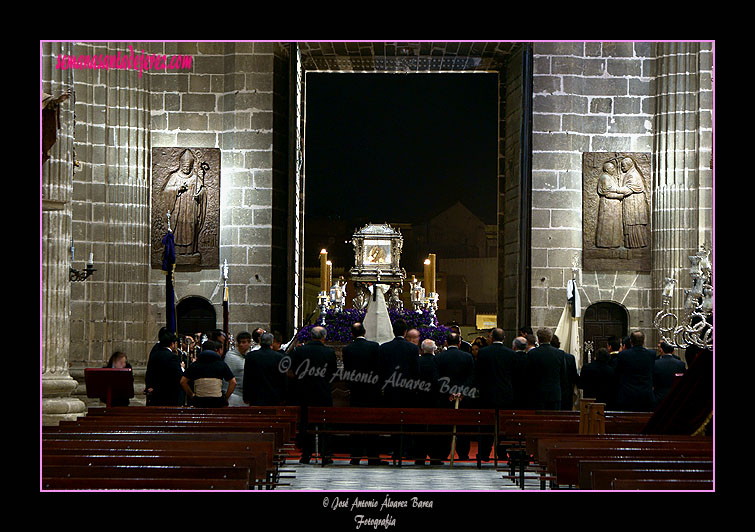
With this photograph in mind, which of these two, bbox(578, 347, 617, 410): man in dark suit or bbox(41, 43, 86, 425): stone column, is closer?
bbox(41, 43, 86, 425): stone column

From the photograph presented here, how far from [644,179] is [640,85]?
1.85 metres

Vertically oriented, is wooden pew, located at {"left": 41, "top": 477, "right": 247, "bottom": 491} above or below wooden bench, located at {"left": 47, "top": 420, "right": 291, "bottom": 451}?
above

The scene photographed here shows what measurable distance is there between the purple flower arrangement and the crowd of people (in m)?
4.13

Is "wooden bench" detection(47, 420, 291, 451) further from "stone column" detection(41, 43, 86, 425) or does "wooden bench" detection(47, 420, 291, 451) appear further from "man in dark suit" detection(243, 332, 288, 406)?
"man in dark suit" detection(243, 332, 288, 406)

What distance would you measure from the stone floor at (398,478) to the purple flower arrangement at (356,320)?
471 cm

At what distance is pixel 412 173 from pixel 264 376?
17663 millimetres

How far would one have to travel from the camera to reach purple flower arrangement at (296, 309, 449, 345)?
Answer: 55.9 feet

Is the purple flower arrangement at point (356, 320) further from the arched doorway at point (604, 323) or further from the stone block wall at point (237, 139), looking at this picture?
the arched doorway at point (604, 323)

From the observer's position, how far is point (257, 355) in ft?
38.5

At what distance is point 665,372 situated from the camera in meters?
12.4

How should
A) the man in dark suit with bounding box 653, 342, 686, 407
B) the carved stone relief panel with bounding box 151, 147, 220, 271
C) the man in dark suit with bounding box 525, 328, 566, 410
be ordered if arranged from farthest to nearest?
the carved stone relief panel with bounding box 151, 147, 220, 271 → the man in dark suit with bounding box 653, 342, 686, 407 → the man in dark suit with bounding box 525, 328, 566, 410

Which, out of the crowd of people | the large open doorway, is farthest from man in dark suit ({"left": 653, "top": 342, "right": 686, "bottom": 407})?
the large open doorway

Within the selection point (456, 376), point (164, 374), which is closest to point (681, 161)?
point (456, 376)
